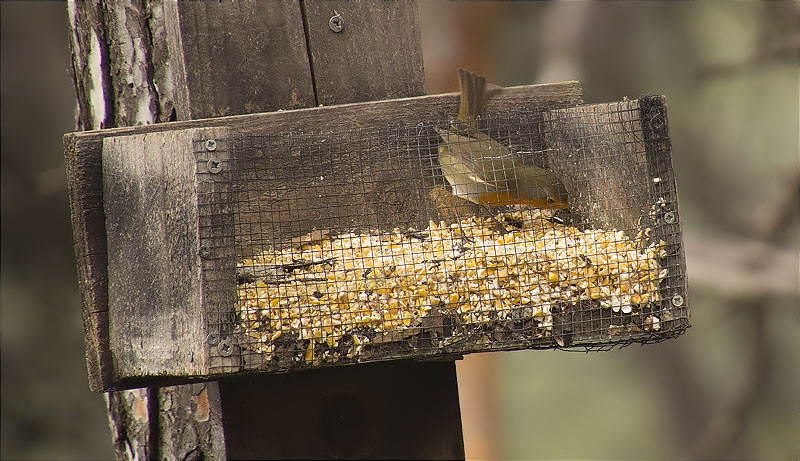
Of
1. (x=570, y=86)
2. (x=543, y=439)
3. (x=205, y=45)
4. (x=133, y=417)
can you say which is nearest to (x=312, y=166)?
(x=205, y=45)

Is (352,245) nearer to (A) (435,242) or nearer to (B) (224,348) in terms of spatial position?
(A) (435,242)

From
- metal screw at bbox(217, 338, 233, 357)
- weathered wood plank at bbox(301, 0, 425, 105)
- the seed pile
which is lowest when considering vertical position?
metal screw at bbox(217, 338, 233, 357)

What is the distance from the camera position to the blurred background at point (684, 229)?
4484 mm

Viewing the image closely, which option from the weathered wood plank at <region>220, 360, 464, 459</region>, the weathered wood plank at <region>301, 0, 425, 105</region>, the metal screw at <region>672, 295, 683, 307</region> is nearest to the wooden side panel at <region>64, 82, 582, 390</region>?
the weathered wood plank at <region>301, 0, 425, 105</region>

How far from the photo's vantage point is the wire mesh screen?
6.43 feet

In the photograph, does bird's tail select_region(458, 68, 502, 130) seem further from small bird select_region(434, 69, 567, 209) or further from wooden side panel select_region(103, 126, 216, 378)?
wooden side panel select_region(103, 126, 216, 378)

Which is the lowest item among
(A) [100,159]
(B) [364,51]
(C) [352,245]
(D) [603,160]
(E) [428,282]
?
(E) [428,282]

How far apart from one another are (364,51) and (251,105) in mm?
378

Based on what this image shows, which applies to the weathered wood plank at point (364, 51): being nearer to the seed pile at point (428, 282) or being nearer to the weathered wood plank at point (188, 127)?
the weathered wood plank at point (188, 127)

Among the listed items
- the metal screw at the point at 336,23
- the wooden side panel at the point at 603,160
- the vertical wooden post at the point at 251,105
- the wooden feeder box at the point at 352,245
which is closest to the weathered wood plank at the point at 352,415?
the vertical wooden post at the point at 251,105

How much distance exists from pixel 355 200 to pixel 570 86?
0.70 meters

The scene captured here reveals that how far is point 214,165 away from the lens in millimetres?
2002

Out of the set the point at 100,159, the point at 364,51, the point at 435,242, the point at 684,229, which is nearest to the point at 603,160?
the point at 435,242

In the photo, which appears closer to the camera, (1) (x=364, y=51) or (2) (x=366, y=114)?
(2) (x=366, y=114)
